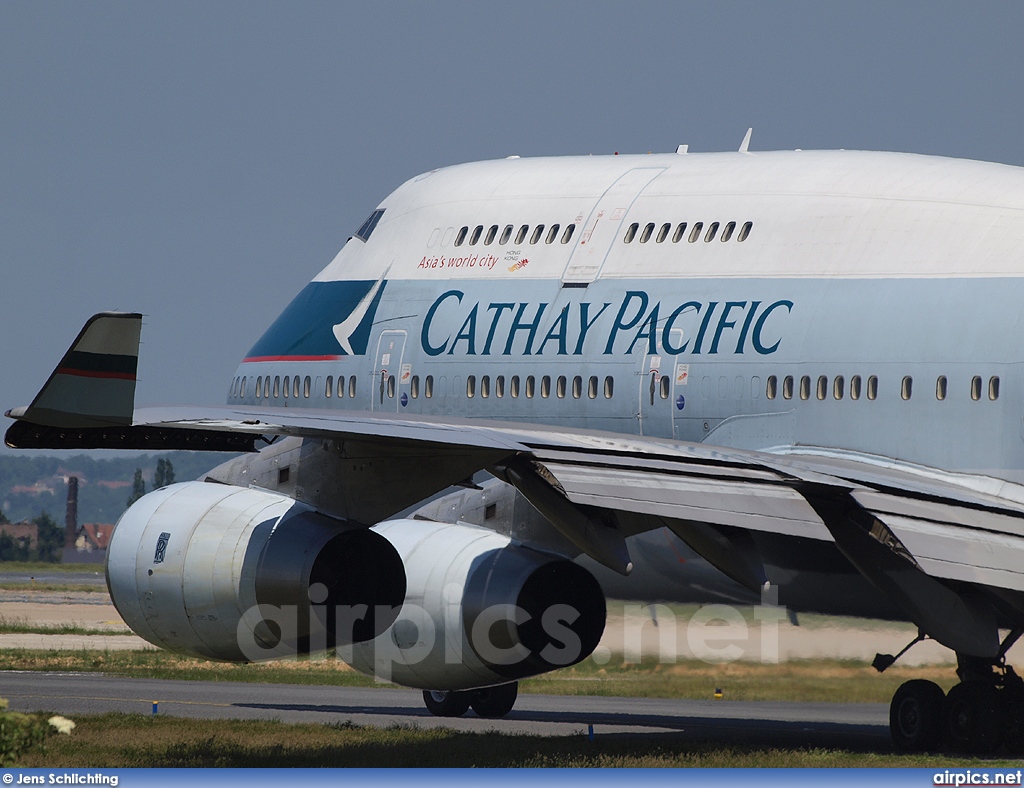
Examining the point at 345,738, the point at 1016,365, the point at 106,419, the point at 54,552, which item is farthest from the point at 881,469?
the point at 54,552

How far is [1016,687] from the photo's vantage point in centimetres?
1966

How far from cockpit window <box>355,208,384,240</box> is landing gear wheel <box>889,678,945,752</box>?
1124 cm

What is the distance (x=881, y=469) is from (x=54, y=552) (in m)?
101

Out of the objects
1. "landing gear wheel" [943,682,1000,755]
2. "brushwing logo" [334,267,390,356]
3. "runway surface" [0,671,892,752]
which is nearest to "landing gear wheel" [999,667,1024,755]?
"landing gear wheel" [943,682,1000,755]

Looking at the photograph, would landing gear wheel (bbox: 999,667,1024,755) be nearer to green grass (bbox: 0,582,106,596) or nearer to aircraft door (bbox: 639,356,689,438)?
aircraft door (bbox: 639,356,689,438)

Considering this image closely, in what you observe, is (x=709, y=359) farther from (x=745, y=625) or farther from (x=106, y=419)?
(x=106, y=419)

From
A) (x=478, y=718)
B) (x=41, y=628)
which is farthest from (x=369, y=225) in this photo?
(x=41, y=628)

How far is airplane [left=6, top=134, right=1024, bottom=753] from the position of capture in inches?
640

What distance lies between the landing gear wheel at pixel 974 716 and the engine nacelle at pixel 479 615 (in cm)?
417

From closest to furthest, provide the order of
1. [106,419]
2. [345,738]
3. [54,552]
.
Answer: [106,419], [345,738], [54,552]

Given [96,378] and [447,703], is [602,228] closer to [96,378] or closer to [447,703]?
[447,703]

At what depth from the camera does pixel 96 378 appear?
1342 centimetres

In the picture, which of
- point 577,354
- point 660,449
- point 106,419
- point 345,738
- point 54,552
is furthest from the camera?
point 54,552

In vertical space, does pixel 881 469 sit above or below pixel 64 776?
above
